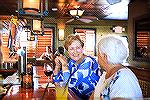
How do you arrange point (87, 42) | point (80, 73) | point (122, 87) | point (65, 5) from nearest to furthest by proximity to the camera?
1. point (122, 87)
2. point (80, 73)
3. point (87, 42)
4. point (65, 5)

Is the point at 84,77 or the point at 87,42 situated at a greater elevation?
the point at 87,42

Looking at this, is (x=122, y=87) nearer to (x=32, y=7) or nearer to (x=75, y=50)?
(x=75, y=50)

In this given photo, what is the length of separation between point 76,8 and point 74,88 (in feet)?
9.59


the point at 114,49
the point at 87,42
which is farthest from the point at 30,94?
the point at 87,42

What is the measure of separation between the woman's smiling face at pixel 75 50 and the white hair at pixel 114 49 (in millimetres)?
520

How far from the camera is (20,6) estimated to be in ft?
5.28

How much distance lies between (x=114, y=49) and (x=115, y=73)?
0.10 m

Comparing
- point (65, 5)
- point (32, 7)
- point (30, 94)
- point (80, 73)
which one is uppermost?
point (65, 5)

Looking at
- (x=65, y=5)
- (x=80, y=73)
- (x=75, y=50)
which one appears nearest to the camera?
(x=80, y=73)

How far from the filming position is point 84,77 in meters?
1.48

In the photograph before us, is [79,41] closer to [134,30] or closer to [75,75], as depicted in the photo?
[75,75]

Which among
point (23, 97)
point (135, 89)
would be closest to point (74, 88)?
point (23, 97)

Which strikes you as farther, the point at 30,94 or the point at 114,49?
the point at 30,94

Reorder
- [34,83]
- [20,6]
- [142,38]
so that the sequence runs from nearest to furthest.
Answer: [20,6]
[34,83]
[142,38]
